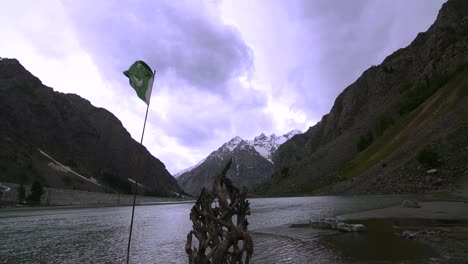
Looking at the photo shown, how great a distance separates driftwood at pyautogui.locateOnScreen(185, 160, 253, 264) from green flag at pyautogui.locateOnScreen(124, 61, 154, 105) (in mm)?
4652

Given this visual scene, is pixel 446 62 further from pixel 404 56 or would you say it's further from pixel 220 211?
pixel 220 211

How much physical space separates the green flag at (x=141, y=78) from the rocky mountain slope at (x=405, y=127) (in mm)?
61782

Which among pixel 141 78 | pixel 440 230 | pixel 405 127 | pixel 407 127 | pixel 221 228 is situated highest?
pixel 405 127

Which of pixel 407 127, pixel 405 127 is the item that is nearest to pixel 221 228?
pixel 407 127

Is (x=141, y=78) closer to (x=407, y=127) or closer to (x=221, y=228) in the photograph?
(x=221, y=228)

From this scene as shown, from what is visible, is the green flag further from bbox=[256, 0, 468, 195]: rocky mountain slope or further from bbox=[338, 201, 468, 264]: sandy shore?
bbox=[256, 0, 468, 195]: rocky mountain slope

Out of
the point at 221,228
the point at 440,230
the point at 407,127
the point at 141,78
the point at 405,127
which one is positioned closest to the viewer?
the point at 221,228

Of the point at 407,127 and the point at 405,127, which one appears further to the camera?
the point at 405,127

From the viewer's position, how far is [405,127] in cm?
10444

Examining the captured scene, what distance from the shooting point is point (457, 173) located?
5581cm

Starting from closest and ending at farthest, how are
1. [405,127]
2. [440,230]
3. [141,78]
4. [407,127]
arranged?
[141,78], [440,230], [407,127], [405,127]

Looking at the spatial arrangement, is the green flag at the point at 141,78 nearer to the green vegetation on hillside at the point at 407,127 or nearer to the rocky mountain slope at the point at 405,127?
the rocky mountain slope at the point at 405,127

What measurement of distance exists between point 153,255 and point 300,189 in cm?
12498

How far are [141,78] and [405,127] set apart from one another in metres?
112
